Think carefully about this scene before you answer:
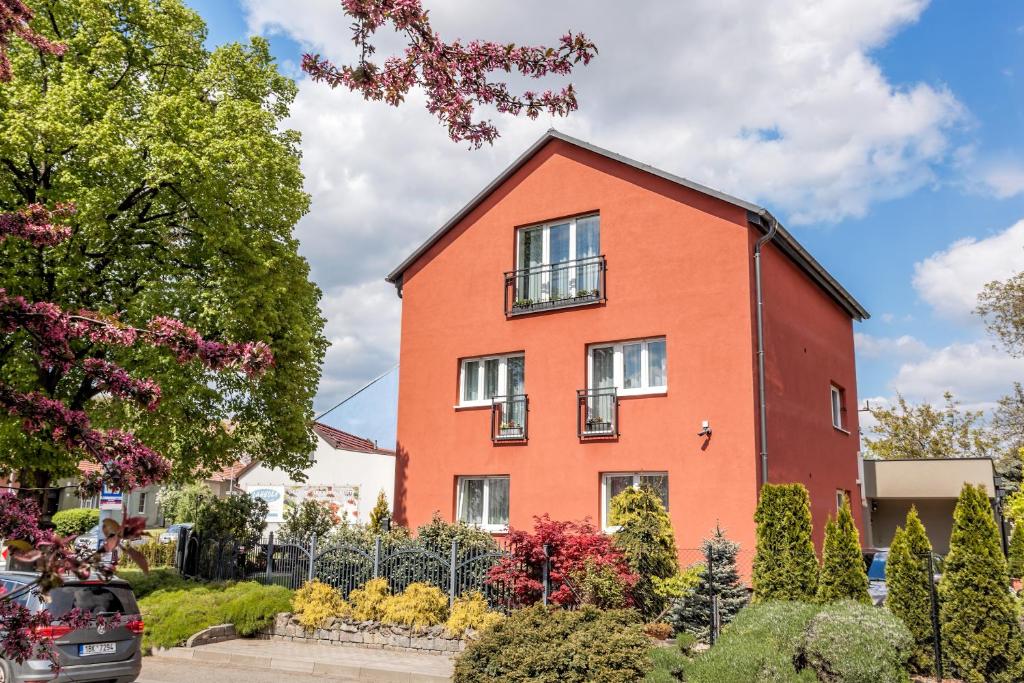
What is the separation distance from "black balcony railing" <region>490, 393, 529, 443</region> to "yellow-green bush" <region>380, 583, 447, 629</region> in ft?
15.5

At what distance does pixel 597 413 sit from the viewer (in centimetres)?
1678

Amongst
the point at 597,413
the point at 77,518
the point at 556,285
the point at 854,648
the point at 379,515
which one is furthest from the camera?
the point at 77,518

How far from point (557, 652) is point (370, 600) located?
5.62 meters

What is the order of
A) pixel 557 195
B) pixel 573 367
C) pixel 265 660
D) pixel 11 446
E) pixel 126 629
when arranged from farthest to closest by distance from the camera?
pixel 557 195 < pixel 573 367 < pixel 11 446 < pixel 265 660 < pixel 126 629

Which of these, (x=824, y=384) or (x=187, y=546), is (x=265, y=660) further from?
(x=824, y=384)

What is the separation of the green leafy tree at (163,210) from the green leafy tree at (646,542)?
8269 mm

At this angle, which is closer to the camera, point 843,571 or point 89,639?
point 89,639

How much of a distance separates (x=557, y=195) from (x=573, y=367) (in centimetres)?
401

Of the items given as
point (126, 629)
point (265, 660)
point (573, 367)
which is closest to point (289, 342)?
point (573, 367)

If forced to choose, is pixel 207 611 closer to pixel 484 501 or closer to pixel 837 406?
pixel 484 501

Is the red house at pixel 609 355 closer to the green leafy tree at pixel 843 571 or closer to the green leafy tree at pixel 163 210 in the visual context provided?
the green leafy tree at pixel 843 571

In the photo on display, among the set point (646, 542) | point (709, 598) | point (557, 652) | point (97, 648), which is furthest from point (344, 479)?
point (557, 652)

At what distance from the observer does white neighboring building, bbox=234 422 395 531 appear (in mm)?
29484

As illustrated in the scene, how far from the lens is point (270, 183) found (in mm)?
17516
